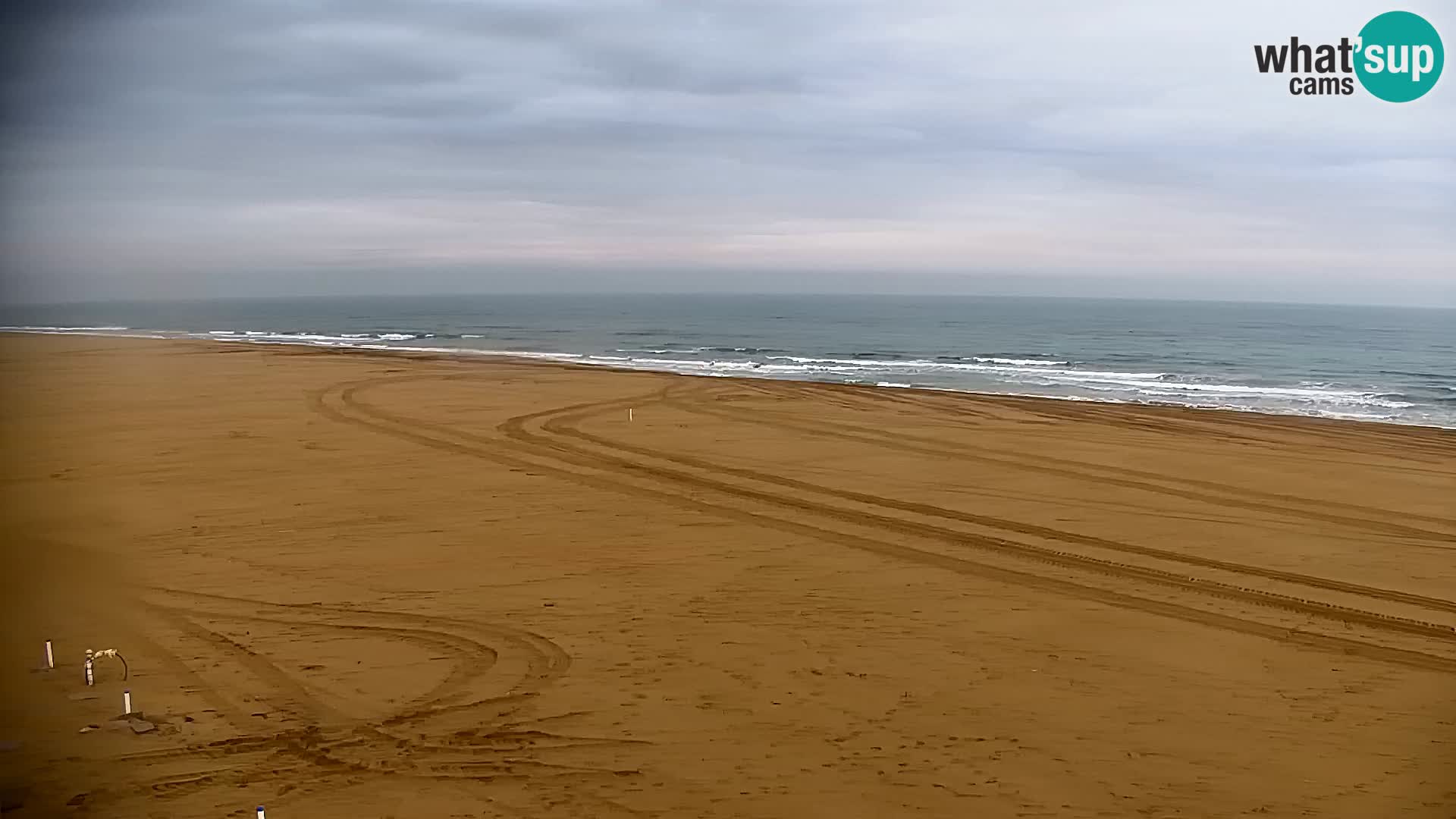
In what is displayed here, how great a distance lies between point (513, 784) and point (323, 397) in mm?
21473

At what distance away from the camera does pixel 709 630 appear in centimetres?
916

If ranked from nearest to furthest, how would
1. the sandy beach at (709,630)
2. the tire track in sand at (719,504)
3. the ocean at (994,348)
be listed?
the sandy beach at (709,630), the tire track in sand at (719,504), the ocean at (994,348)

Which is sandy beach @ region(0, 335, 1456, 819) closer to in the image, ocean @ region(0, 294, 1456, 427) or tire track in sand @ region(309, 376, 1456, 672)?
tire track in sand @ region(309, 376, 1456, 672)

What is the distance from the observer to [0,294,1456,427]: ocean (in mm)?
32625

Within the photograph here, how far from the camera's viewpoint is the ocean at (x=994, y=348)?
32.6 m

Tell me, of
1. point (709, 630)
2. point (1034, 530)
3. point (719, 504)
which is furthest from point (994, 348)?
point (709, 630)

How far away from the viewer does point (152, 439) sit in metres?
18.4

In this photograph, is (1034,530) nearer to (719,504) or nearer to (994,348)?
(719,504)

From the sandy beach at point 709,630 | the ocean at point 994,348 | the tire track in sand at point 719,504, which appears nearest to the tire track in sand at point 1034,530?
the sandy beach at point 709,630

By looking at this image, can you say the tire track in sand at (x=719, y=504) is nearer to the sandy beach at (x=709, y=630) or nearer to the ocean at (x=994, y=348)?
the sandy beach at (x=709, y=630)

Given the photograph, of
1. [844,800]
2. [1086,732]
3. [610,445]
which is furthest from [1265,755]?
[610,445]

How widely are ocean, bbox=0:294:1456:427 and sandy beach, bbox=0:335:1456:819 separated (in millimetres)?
3055

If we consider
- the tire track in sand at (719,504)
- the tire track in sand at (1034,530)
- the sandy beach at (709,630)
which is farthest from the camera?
the tire track in sand at (1034,530)

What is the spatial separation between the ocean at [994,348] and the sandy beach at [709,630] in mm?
3055
